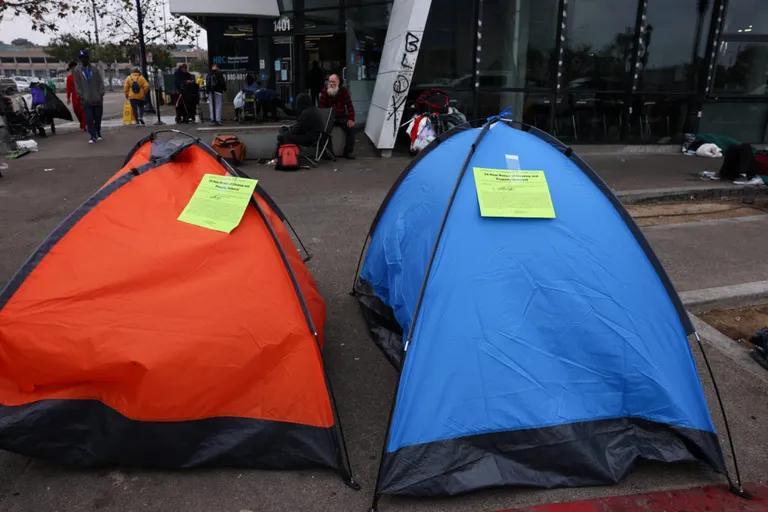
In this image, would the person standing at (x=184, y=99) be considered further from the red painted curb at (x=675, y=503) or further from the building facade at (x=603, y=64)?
the red painted curb at (x=675, y=503)

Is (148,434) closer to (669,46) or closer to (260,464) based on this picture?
(260,464)

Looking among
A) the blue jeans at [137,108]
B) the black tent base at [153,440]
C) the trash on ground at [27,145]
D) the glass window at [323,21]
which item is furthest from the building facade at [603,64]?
the black tent base at [153,440]

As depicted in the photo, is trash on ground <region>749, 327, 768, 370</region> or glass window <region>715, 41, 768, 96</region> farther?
glass window <region>715, 41, 768, 96</region>

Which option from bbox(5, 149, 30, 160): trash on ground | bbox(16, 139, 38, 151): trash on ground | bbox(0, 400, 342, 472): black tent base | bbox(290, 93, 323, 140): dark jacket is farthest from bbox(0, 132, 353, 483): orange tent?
bbox(16, 139, 38, 151): trash on ground

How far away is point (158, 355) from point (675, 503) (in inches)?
99.0

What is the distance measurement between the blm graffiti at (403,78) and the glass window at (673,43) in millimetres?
5292

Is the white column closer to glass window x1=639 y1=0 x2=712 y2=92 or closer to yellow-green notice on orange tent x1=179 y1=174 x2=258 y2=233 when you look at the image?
glass window x1=639 y1=0 x2=712 y2=92

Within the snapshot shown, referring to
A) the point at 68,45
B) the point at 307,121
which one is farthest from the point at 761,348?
the point at 68,45

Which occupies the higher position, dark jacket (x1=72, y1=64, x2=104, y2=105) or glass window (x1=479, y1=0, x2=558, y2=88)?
glass window (x1=479, y1=0, x2=558, y2=88)

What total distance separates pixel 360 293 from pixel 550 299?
6.72 ft

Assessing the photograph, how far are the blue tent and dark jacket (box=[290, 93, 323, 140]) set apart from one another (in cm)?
729

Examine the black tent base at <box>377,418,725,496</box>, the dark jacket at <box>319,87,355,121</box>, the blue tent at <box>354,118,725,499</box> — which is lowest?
the black tent base at <box>377,418,725,496</box>

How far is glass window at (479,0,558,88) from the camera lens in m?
11.6

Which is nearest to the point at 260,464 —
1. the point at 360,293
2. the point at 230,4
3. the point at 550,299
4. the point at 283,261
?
the point at 283,261
